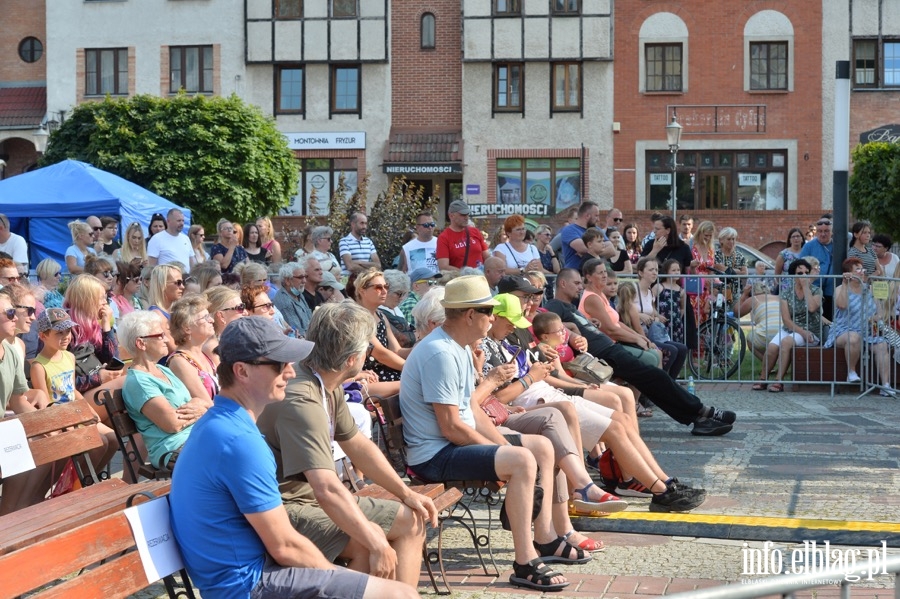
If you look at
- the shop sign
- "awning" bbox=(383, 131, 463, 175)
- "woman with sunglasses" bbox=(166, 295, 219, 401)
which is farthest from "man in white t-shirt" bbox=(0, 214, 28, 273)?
the shop sign

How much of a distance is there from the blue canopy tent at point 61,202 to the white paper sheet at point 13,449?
45.4ft

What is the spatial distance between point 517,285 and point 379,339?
3.58 ft

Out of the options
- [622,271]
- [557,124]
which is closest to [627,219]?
[557,124]

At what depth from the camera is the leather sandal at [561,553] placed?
22.0 ft

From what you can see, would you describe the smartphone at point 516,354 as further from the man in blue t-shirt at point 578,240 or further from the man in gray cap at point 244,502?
the man in blue t-shirt at point 578,240

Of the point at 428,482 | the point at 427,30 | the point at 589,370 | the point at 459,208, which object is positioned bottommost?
the point at 428,482

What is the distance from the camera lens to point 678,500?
25.6ft

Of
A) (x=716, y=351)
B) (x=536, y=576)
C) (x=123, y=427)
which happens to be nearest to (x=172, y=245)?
(x=716, y=351)

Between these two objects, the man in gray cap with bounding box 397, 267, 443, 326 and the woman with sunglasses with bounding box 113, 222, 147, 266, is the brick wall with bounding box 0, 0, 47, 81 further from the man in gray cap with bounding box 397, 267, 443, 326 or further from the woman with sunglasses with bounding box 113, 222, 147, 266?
the man in gray cap with bounding box 397, 267, 443, 326

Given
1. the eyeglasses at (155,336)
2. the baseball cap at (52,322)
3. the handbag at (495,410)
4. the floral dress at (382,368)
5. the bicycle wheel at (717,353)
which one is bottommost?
the bicycle wheel at (717,353)

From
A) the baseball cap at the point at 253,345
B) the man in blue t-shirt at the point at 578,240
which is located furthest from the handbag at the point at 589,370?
the baseball cap at the point at 253,345

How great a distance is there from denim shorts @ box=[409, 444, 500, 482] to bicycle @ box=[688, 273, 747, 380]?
29.1ft

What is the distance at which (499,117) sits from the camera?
40781 millimetres

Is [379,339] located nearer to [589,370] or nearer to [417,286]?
[589,370]
